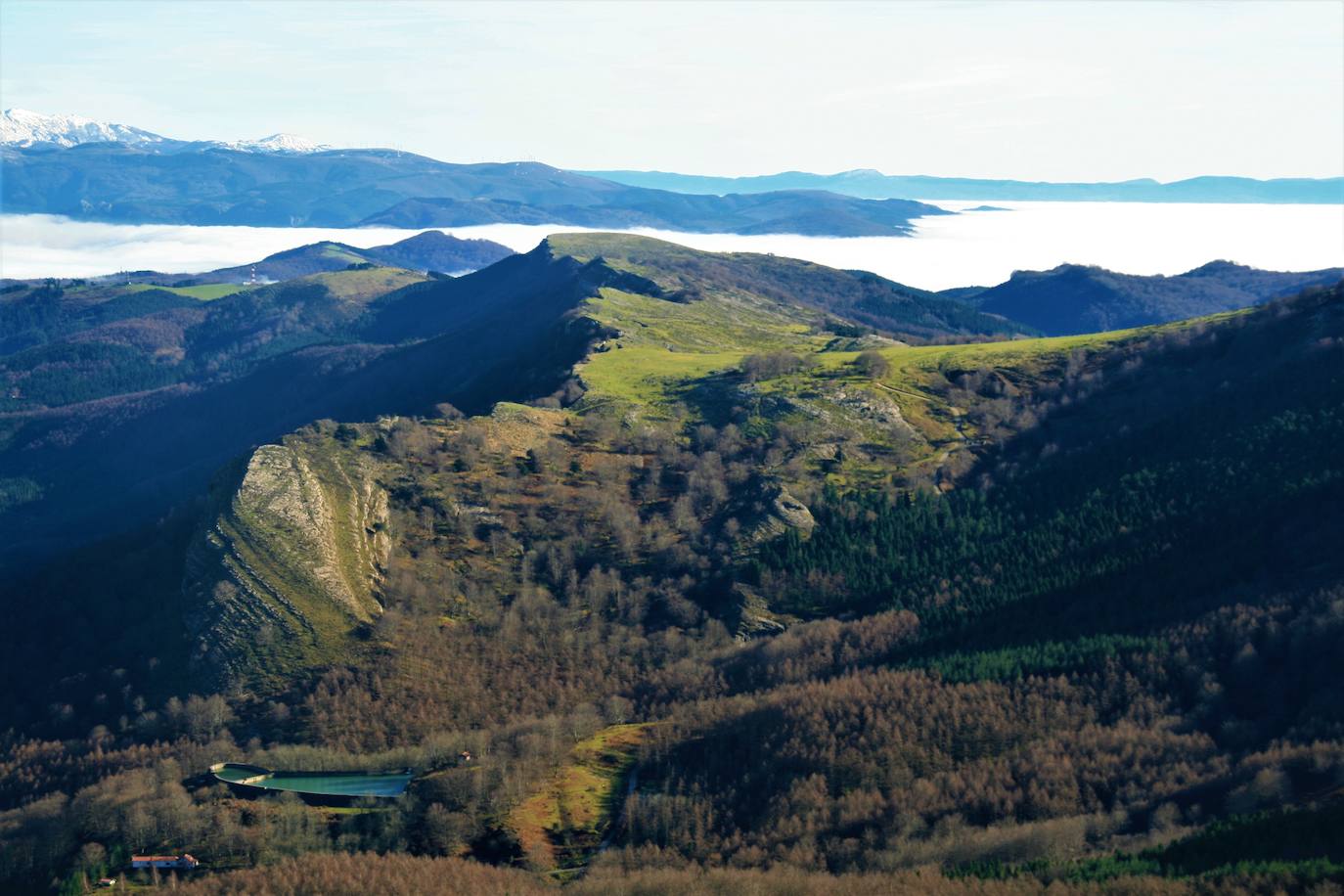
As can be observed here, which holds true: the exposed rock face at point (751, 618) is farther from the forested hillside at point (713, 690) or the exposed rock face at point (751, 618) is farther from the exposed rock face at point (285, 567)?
Result: the exposed rock face at point (285, 567)

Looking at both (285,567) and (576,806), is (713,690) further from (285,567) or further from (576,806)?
(285,567)

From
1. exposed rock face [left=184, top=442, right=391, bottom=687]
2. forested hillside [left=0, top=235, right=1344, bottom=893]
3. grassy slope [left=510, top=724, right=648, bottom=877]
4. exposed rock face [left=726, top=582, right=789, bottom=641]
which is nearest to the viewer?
forested hillside [left=0, top=235, right=1344, bottom=893]

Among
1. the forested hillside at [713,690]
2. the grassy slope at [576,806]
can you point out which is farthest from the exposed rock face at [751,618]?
the grassy slope at [576,806]

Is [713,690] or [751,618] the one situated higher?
[751,618]

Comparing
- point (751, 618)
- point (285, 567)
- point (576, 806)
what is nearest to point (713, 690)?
point (751, 618)

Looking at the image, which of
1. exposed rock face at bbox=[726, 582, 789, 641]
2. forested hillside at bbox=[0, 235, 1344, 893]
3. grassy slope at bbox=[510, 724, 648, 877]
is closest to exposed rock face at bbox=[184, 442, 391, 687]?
forested hillside at bbox=[0, 235, 1344, 893]

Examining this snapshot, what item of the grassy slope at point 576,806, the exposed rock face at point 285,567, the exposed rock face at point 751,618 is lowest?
the grassy slope at point 576,806

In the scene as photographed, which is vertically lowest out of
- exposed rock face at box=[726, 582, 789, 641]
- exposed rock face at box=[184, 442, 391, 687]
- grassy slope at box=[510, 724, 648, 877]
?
grassy slope at box=[510, 724, 648, 877]

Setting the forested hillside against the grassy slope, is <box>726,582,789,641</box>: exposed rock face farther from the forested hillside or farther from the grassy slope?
the grassy slope
